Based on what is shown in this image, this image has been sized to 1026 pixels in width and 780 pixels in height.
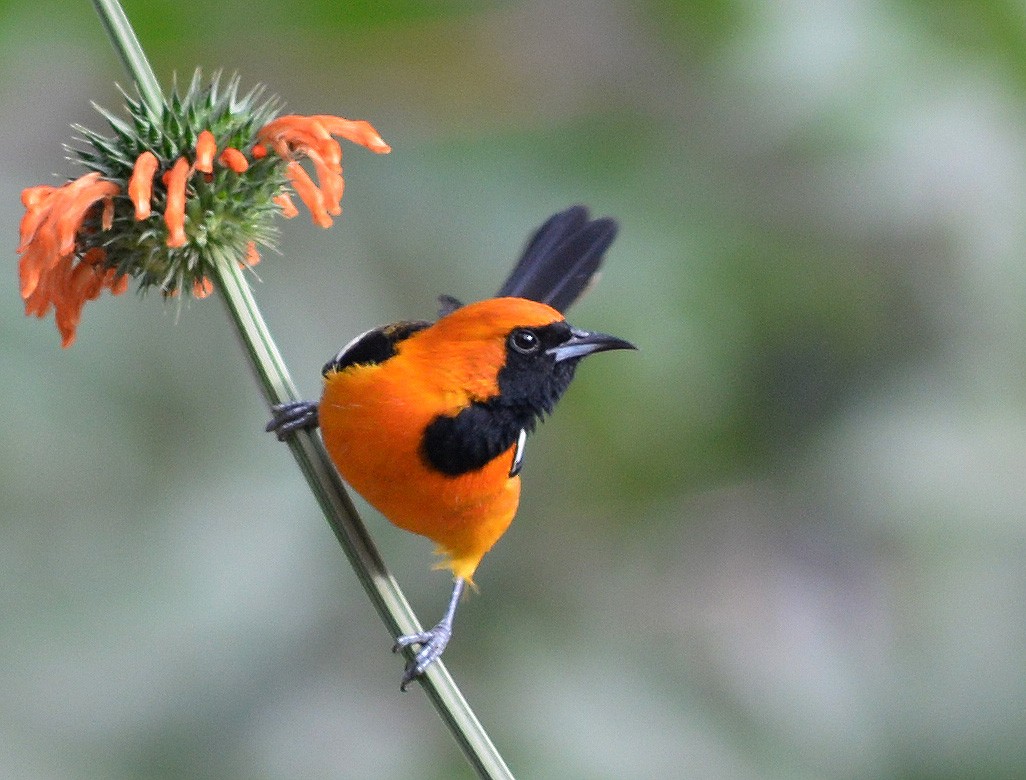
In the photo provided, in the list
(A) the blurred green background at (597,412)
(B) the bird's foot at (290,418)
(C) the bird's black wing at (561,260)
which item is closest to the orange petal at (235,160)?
(B) the bird's foot at (290,418)

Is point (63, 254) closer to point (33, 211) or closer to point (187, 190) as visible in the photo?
point (33, 211)

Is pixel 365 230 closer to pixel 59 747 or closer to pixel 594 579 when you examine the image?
pixel 594 579

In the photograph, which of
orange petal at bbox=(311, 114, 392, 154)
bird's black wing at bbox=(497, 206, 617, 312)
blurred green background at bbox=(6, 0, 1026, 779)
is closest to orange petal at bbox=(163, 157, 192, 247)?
orange petal at bbox=(311, 114, 392, 154)

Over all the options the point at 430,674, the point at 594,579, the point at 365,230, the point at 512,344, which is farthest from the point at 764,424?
the point at 430,674

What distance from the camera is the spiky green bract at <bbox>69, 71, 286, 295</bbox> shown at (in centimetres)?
219

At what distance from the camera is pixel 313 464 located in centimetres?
214

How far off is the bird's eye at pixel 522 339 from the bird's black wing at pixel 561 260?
2.70 ft

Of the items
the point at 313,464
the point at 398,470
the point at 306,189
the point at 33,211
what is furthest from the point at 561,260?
the point at 33,211

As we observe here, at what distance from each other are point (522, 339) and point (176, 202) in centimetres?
84

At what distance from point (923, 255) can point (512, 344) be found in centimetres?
279

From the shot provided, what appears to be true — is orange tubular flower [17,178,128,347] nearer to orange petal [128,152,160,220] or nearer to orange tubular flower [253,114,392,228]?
orange petal [128,152,160,220]

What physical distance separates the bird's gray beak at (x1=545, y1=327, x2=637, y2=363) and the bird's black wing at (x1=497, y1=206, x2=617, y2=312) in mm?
796

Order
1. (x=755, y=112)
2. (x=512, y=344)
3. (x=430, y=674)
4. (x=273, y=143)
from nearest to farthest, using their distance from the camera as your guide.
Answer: (x=430, y=674) < (x=273, y=143) < (x=512, y=344) < (x=755, y=112)

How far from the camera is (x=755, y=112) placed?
432 centimetres
